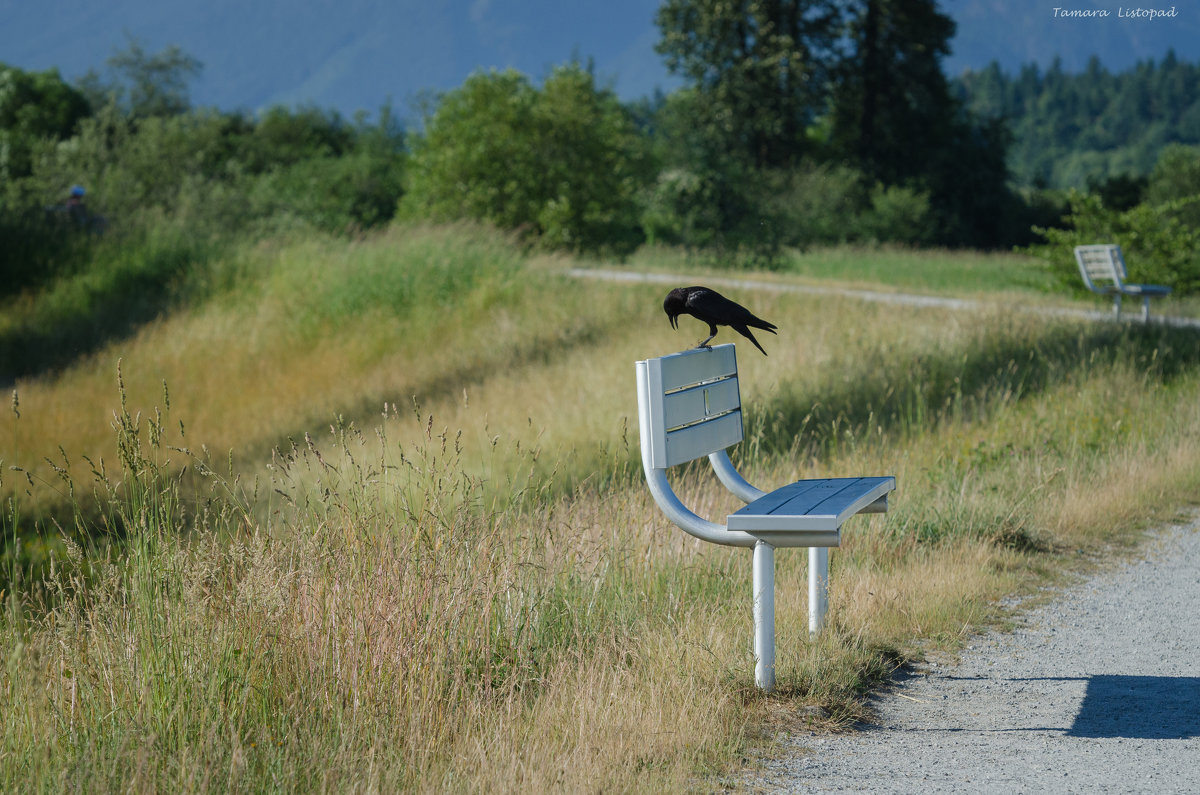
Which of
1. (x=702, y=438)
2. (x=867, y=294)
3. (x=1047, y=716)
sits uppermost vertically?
(x=867, y=294)

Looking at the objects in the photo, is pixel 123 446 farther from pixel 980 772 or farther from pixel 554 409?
pixel 554 409

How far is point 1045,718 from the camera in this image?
3.40 meters

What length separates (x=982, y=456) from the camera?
6871 millimetres

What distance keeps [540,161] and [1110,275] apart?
17974mm

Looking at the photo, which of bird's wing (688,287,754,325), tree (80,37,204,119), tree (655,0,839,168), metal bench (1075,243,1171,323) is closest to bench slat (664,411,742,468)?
bird's wing (688,287,754,325)

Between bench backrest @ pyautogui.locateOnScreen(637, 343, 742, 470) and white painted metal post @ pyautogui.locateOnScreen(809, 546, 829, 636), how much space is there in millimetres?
512

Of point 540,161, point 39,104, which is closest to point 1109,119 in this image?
point 39,104

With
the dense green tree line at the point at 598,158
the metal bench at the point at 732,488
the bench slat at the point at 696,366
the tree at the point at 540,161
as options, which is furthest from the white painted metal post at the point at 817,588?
the tree at the point at 540,161

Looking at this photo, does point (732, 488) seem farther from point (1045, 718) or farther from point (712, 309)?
point (1045, 718)

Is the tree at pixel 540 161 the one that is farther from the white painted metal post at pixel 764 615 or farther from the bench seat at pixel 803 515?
the white painted metal post at pixel 764 615

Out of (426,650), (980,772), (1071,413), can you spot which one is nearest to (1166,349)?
(1071,413)

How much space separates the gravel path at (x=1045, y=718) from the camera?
2.92 metres

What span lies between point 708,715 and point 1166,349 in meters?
8.97

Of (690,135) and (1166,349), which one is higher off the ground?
A: (690,135)
